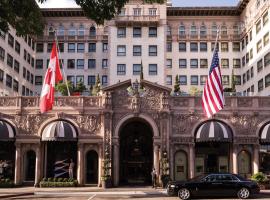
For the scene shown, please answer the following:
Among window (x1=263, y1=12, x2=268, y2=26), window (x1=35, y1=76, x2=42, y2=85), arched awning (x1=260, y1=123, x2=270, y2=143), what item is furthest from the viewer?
window (x1=35, y1=76, x2=42, y2=85)

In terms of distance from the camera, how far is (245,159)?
44.7 metres

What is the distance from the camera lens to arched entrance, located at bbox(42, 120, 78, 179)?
4369 centimetres

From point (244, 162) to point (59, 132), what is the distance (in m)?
18.9

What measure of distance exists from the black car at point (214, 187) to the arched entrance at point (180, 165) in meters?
16.0

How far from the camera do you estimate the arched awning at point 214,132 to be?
43281mm

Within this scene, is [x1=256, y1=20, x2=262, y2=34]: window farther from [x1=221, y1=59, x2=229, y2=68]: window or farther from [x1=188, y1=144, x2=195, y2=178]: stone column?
[x1=188, y1=144, x2=195, y2=178]: stone column

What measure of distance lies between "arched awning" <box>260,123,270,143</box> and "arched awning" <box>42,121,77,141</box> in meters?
18.9

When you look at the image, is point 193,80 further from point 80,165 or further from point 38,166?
point 38,166

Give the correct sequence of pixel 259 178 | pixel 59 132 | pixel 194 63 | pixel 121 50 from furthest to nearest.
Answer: pixel 194 63
pixel 121 50
pixel 59 132
pixel 259 178

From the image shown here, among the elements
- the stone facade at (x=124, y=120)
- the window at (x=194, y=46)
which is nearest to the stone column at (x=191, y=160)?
the stone facade at (x=124, y=120)

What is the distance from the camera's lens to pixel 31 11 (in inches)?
775

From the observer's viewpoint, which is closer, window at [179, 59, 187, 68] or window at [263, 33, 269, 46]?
window at [263, 33, 269, 46]

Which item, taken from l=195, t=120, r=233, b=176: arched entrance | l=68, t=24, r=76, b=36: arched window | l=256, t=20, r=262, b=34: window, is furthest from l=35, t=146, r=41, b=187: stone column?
l=256, t=20, r=262, b=34: window

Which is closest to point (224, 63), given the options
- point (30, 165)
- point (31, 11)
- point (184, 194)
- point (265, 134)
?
point (265, 134)
